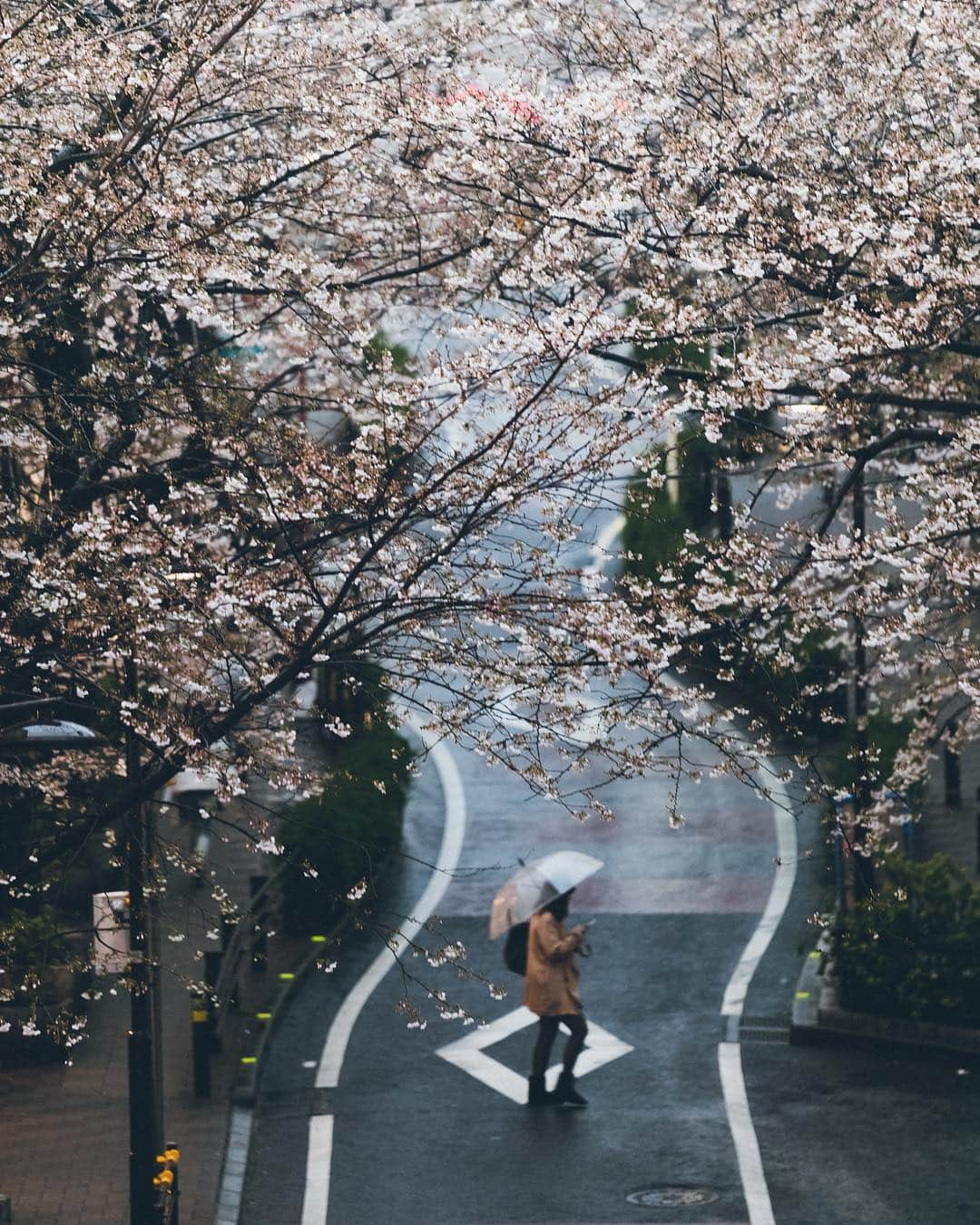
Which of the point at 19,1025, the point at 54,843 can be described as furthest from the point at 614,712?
the point at 19,1025

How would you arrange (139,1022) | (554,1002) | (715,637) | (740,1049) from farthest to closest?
1. (740,1049)
2. (554,1002)
3. (715,637)
4. (139,1022)

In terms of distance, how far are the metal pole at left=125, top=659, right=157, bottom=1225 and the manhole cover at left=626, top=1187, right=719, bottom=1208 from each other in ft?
10.4

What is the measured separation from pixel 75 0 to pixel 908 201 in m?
5.43

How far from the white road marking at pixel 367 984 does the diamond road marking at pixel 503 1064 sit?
3.17 feet

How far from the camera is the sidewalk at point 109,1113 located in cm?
1154

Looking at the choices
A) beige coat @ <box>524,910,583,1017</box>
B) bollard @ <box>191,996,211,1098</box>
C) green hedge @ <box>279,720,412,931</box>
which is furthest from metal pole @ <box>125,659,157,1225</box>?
green hedge @ <box>279,720,412,931</box>

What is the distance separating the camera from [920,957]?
14.5 metres

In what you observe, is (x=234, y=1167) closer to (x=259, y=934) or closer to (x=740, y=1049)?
(x=259, y=934)

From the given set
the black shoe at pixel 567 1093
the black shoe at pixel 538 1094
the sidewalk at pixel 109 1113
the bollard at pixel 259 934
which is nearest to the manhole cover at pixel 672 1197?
the black shoe at pixel 567 1093

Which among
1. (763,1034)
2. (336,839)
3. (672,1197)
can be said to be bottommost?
(672,1197)

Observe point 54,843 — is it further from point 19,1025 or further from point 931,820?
point 931,820

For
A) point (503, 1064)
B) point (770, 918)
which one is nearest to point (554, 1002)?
point (503, 1064)

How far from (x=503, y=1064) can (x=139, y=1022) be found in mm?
4642

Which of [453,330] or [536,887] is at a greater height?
[453,330]
